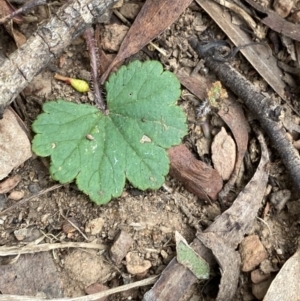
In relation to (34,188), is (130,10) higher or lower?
higher

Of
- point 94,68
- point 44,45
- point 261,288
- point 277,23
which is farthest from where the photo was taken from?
→ point 277,23

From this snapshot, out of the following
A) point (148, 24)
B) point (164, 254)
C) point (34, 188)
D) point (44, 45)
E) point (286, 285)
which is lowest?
point (286, 285)

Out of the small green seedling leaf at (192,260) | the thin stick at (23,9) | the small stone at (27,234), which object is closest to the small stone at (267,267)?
the small green seedling leaf at (192,260)

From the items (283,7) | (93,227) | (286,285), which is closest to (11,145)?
(93,227)

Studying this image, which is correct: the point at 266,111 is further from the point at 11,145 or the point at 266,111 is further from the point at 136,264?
the point at 11,145

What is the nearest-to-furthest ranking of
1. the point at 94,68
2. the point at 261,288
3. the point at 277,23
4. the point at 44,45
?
the point at 44,45
the point at 261,288
the point at 94,68
the point at 277,23

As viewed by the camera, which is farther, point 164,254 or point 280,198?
point 280,198
